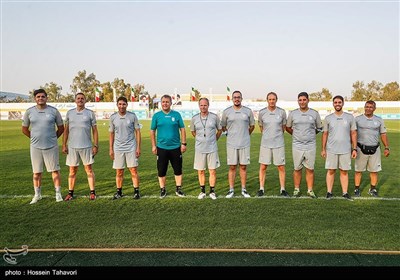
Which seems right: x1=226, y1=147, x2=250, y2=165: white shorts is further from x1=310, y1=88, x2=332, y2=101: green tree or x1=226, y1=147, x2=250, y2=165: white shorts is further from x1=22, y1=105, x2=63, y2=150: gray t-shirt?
x1=310, y1=88, x2=332, y2=101: green tree

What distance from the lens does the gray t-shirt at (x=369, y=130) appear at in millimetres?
5777

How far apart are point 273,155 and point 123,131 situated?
281 centimetres

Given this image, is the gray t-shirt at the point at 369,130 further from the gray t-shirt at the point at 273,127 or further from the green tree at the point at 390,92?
the green tree at the point at 390,92

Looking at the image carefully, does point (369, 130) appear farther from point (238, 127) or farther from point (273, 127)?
point (238, 127)

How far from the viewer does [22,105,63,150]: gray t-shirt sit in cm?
541

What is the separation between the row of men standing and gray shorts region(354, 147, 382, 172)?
2 centimetres

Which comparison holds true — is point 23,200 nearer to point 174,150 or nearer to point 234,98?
Answer: point 174,150

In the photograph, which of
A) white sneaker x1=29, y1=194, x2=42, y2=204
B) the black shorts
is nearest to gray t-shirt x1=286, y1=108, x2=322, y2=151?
the black shorts

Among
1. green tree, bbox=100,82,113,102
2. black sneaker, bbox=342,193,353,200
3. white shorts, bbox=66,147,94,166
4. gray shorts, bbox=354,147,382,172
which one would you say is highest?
green tree, bbox=100,82,113,102

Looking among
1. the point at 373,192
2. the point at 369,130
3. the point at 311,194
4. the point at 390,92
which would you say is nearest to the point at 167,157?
the point at 311,194

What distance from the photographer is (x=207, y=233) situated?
4.00m

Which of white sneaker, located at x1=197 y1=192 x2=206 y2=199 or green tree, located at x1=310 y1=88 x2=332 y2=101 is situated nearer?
white sneaker, located at x1=197 y1=192 x2=206 y2=199

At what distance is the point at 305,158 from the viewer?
5.72 metres
